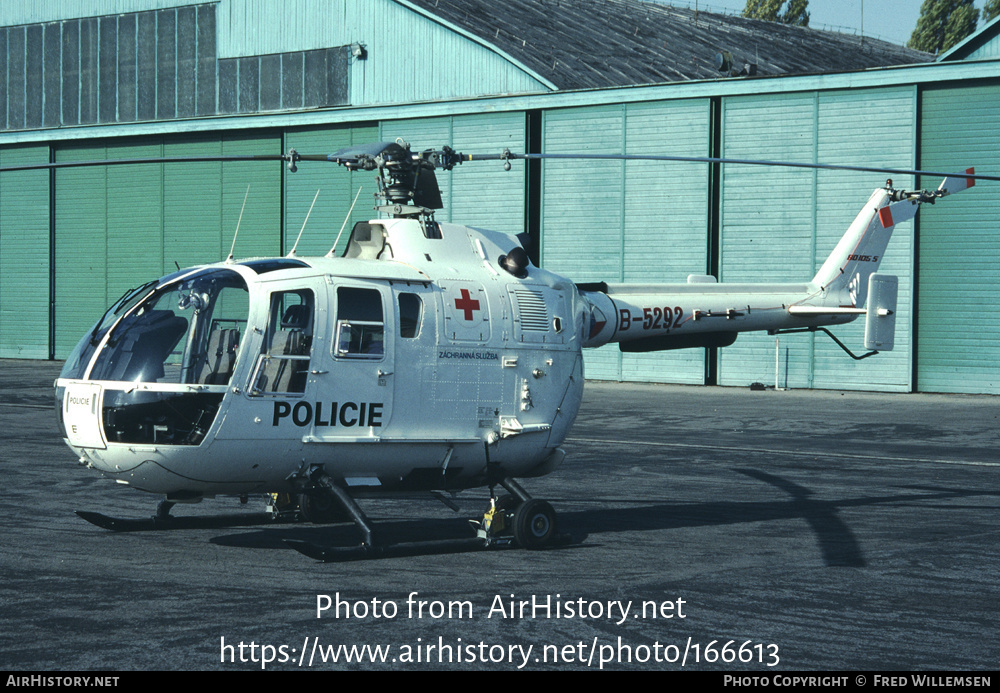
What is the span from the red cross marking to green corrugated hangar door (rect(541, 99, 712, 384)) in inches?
802

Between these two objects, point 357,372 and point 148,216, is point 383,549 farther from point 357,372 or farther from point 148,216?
point 148,216

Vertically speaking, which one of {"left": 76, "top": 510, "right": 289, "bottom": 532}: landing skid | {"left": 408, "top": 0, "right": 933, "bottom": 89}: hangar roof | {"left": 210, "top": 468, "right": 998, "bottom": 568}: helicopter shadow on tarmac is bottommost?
{"left": 210, "top": 468, "right": 998, "bottom": 568}: helicopter shadow on tarmac

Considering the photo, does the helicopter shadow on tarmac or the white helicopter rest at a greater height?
the white helicopter

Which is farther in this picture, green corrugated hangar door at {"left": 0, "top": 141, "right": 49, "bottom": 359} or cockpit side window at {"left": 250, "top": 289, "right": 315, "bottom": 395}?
green corrugated hangar door at {"left": 0, "top": 141, "right": 49, "bottom": 359}

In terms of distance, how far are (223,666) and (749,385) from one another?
2517 cm

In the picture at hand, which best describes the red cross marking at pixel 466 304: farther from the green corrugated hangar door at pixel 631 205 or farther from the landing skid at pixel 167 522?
the green corrugated hangar door at pixel 631 205

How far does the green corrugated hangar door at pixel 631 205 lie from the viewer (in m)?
30.9

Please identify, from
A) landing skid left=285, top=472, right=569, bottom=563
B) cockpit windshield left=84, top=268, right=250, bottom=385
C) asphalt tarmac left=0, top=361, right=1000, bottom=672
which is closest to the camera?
asphalt tarmac left=0, top=361, right=1000, bottom=672

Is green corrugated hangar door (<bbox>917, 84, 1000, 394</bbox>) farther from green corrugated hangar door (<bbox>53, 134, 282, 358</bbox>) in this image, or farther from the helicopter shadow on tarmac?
green corrugated hangar door (<bbox>53, 134, 282, 358</bbox>)

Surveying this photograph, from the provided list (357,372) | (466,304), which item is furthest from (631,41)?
(357,372)

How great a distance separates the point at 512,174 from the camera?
32.8 meters

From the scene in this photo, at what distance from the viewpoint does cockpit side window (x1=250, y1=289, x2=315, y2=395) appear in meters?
9.60

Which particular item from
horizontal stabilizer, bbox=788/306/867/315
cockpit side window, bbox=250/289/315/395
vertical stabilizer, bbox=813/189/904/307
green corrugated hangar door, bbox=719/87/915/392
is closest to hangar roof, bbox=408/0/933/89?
green corrugated hangar door, bbox=719/87/915/392

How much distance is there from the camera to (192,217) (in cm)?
3750
